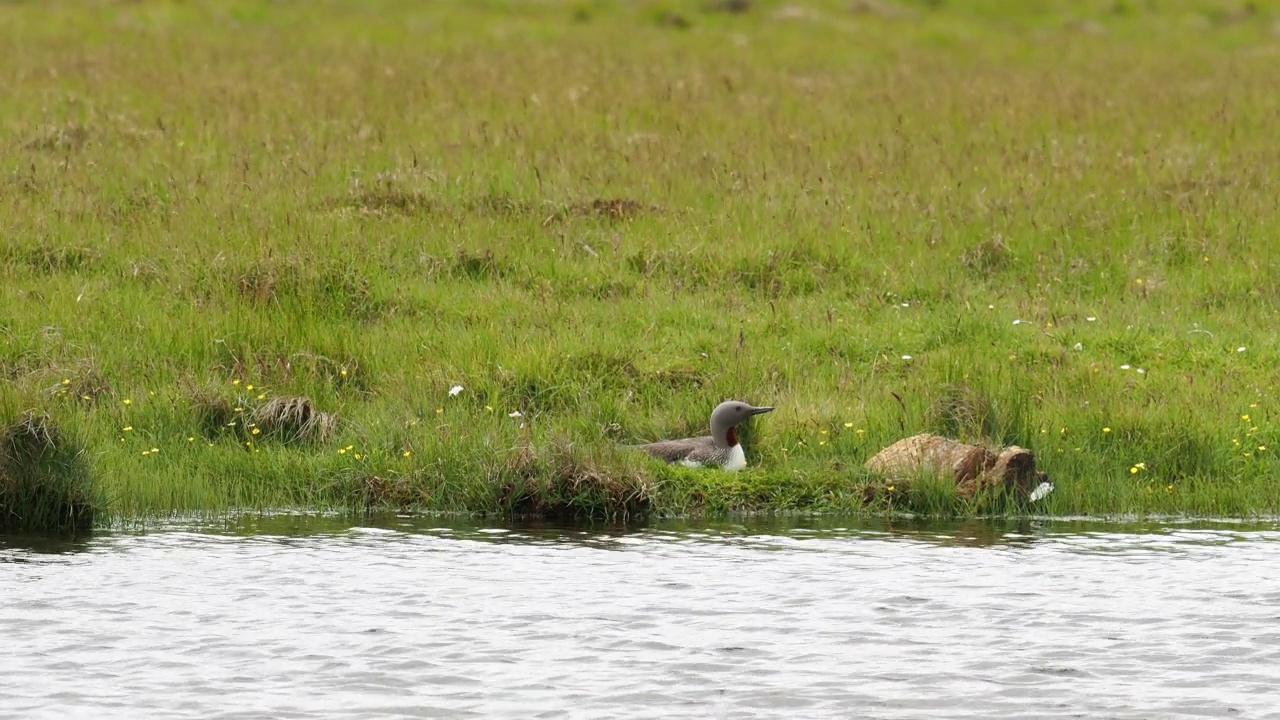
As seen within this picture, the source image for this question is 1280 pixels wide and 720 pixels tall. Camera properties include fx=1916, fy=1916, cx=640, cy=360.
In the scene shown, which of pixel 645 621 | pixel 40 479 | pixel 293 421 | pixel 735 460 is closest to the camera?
pixel 645 621

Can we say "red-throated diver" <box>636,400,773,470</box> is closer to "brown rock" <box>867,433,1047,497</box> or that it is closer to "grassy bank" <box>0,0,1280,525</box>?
Result: "grassy bank" <box>0,0,1280,525</box>

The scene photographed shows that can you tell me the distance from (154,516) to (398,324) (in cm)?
418

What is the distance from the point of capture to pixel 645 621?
909cm

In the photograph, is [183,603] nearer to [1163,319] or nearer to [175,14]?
[1163,319]

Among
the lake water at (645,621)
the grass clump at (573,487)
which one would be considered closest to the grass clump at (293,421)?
the lake water at (645,621)

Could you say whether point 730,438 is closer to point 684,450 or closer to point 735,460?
point 735,460

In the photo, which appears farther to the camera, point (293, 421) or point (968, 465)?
point (293, 421)

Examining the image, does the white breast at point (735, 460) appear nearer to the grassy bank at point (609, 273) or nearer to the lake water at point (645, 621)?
the grassy bank at point (609, 273)

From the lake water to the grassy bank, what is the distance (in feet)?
3.57

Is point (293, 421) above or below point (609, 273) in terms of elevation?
below

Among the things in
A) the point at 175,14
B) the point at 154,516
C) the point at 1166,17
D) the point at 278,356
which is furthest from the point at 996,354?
the point at 1166,17

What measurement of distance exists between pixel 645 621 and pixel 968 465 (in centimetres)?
382

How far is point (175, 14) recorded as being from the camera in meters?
32.4

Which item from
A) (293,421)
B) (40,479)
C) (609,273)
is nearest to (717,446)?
(293,421)
